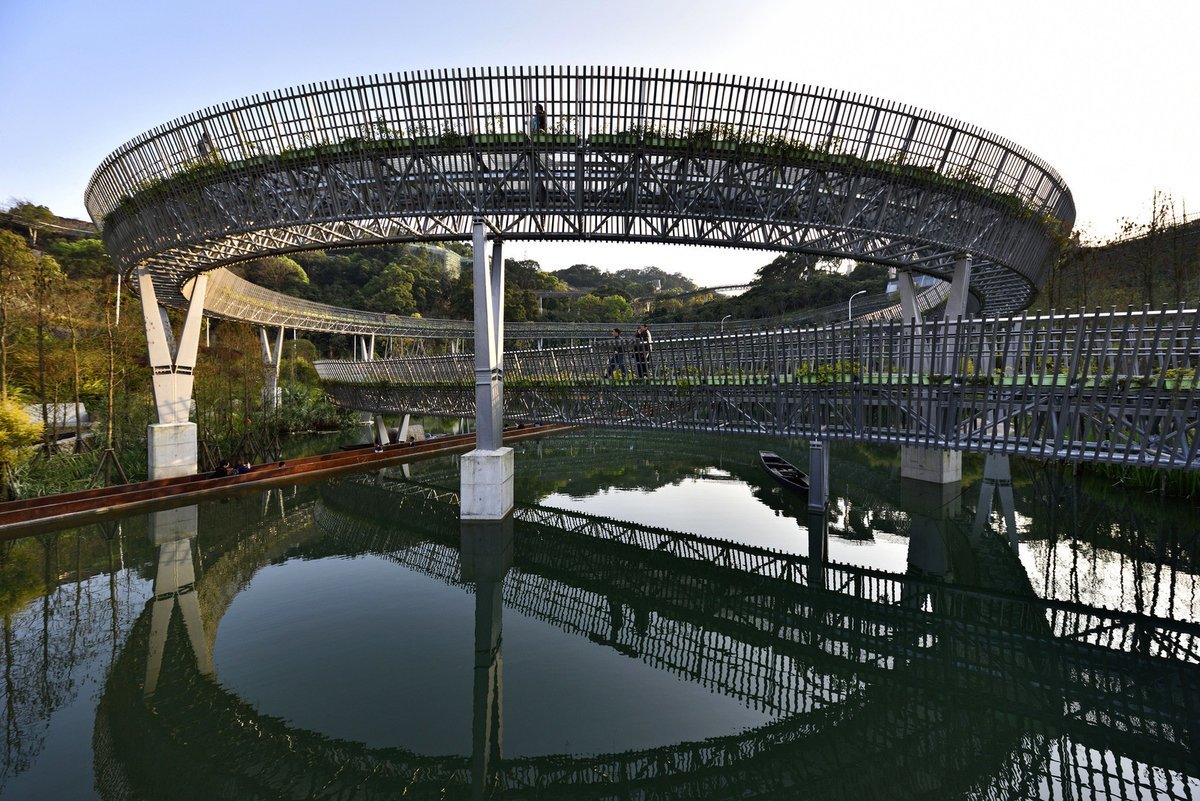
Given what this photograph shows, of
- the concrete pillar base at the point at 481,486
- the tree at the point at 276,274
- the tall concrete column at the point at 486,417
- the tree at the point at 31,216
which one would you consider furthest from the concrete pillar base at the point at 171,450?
the tree at the point at 276,274

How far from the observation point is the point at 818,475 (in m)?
14.3

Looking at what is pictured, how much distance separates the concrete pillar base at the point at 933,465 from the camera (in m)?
16.8

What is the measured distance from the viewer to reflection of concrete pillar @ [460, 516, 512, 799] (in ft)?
18.9

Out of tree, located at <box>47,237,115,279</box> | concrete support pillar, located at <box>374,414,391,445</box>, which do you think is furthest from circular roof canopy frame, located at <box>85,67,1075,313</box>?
tree, located at <box>47,237,115,279</box>

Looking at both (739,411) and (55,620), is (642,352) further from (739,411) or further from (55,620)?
(55,620)

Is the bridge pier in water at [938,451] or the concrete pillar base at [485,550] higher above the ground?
the bridge pier in water at [938,451]

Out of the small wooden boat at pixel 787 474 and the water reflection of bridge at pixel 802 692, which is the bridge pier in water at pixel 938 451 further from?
the water reflection of bridge at pixel 802 692

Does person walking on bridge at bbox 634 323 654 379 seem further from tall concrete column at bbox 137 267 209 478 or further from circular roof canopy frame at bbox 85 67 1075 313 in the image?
tall concrete column at bbox 137 267 209 478

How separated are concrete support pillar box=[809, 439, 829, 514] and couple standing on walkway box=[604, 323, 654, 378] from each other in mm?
4585

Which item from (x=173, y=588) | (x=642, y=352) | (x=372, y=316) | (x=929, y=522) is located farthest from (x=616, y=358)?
(x=372, y=316)

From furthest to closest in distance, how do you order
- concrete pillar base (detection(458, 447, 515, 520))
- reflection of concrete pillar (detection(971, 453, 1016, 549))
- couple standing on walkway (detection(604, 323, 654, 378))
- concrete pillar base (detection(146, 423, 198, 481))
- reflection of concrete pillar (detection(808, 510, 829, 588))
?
concrete pillar base (detection(146, 423, 198, 481)), couple standing on walkway (detection(604, 323, 654, 378)), reflection of concrete pillar (detection(971, 453, 1016, 549)), concrete pillar base (detection(458, 447, 515, 520)), reflection of concrete pillar (detection(808, 510, 829, 588))

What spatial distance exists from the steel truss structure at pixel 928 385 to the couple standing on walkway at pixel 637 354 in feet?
0.53

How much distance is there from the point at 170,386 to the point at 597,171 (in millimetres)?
15865

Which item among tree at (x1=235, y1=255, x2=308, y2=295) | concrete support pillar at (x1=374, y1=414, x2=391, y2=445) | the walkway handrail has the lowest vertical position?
concrete support pillar at (x1=374, y1=414, x2=391, y2=445)
